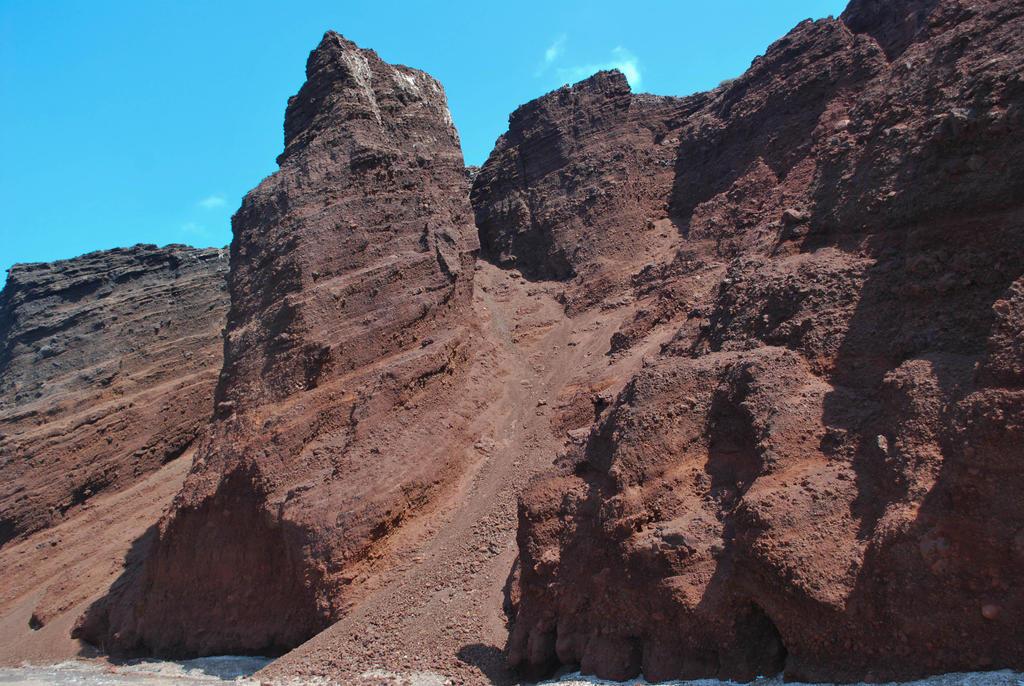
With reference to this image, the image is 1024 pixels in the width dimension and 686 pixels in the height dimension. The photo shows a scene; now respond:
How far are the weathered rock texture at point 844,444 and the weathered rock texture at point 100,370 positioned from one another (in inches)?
634

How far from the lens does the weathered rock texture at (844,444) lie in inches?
195

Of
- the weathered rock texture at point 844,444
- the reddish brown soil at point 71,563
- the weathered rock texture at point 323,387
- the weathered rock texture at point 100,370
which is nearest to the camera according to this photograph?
the weathered rock texture at point 844,444

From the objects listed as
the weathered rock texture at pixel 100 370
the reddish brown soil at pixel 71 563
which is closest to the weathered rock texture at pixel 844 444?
the reddish brown soil at pixel 71 563

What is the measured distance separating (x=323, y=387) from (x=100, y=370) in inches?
541

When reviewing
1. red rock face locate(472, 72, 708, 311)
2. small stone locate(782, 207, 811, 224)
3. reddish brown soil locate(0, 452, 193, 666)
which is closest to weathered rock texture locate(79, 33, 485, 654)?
reddish brown soil locate(0, 452, 193, 666)

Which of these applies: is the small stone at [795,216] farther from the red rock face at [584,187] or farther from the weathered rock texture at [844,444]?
the red rock face at [584,187]

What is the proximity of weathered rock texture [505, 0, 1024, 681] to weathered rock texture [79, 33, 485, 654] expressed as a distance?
400cm

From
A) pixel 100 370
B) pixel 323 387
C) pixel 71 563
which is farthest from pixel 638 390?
pixel 100 370

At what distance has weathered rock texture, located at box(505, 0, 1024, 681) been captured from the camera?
4949mm

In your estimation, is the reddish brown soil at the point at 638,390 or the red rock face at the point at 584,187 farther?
the red rock face at the point at 584,187

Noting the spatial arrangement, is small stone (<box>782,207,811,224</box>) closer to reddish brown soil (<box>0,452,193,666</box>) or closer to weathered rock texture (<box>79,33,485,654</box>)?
weathered rock texture (<box>79,33,485,654</box>)

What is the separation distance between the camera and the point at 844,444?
6145 millimetres

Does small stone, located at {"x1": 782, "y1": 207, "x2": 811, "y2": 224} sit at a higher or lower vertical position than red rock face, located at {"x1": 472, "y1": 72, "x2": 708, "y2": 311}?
lower

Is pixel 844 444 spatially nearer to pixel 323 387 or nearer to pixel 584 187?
pixel 323 387
